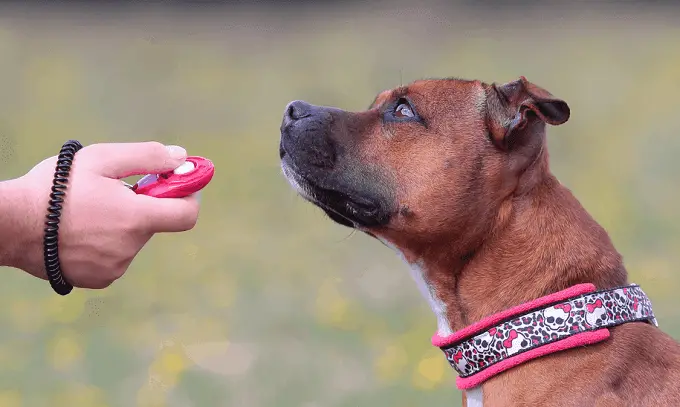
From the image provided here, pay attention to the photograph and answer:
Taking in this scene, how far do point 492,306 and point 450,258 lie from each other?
0.92ft

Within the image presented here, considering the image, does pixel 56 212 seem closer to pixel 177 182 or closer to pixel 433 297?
pixel 177 182

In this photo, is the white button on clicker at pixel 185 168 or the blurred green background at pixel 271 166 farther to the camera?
the blurred green background at pixel 271 166

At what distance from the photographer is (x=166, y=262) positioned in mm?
9180

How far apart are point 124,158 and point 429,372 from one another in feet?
11.7

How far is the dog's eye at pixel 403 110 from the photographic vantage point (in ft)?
14.6

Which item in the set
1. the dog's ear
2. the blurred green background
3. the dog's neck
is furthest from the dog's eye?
the blurred green background

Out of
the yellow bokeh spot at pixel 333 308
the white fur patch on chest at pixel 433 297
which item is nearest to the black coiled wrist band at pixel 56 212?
the white fur patch on chest at pixel 433 297

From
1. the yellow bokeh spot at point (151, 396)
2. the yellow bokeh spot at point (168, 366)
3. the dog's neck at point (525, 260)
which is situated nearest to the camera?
the dog's neck at point (525, 260)

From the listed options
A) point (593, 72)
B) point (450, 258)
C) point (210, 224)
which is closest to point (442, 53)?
point (593, 72)

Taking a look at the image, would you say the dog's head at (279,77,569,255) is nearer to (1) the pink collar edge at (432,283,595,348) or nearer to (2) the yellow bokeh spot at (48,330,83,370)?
(1) the pink collar edge at (432,283,595,348)

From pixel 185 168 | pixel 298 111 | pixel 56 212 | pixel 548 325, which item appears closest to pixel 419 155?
pixel 298 111

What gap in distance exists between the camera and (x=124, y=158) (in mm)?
3574

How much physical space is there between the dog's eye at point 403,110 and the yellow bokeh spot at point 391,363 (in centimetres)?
271

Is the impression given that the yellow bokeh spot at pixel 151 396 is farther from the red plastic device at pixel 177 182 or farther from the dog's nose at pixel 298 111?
the red plastic device at pixel 177 182
